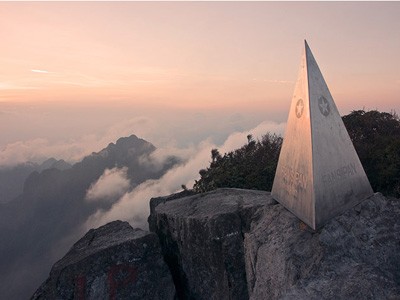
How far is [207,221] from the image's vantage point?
6430 mm

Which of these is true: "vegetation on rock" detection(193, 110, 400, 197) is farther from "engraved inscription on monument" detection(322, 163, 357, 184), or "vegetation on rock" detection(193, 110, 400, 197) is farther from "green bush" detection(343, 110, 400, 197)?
"engraved inscription on monument" detection(322, 163, 357, 184)

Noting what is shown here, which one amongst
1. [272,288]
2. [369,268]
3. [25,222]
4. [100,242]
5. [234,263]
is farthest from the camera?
[25,222]

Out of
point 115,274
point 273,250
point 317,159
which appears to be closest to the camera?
point 317,159

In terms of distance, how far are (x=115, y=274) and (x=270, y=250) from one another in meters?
3.47

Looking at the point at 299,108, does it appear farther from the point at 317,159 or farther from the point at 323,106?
the point at 317,159

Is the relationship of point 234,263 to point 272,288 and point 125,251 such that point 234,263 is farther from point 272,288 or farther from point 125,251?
point 125,251

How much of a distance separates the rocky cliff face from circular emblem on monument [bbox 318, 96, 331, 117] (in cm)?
163

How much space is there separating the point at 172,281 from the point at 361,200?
4.26 m

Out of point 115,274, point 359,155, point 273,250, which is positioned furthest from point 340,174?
point 359,155

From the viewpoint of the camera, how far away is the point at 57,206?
111m

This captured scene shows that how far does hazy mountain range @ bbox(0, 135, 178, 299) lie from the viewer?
83.6 meters

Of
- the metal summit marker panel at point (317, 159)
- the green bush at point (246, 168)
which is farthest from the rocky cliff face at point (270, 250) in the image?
the green bush at point (246, 168)

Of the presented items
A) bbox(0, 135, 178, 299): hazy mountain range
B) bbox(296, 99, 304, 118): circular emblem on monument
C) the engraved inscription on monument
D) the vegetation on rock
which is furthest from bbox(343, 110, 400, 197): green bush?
bbox(0, 135, 178, 299): hazy mountain range

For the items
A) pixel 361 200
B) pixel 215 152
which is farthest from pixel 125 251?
pixel 215 152
